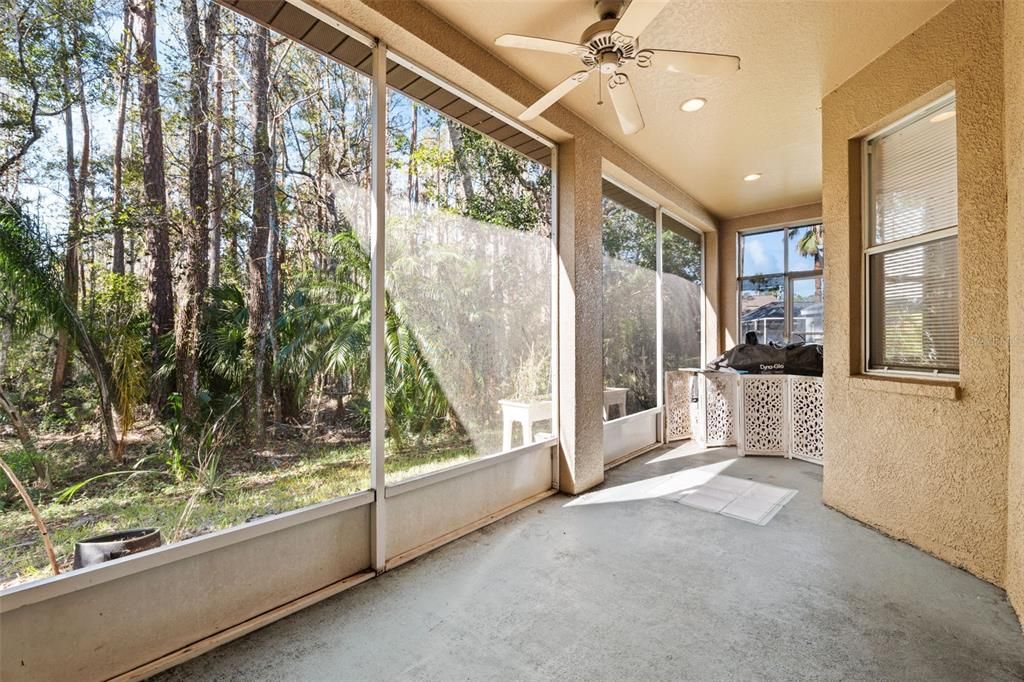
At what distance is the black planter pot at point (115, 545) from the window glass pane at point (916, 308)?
13.4ft

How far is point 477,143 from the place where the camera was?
312 cm

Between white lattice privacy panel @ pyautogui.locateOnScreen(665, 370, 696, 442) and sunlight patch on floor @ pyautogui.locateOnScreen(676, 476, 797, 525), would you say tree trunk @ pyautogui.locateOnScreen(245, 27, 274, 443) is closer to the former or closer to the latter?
sunlight patch on floor @ pyautogui.locateOnScreen(676, 476, 797, 525)

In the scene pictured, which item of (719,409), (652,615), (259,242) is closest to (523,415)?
(652,615)

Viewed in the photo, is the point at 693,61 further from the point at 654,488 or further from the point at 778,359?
the point at 778,359

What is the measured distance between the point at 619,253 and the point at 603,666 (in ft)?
11.8

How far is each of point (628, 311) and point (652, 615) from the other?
3127 millimetres

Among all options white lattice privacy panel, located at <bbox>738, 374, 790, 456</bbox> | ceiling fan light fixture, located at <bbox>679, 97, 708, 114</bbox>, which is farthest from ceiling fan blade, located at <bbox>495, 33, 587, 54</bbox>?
white lattice privacy panel, located at <bbox>738, 374, 790, 456</bbox>

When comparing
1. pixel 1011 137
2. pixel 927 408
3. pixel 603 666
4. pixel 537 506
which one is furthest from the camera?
pixel 537 506

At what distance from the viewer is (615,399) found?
454 centimetres

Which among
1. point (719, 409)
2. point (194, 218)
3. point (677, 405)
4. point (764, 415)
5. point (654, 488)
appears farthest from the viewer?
point (677, 405)

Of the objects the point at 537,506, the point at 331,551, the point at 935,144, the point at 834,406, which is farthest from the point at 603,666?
the point at 935,144

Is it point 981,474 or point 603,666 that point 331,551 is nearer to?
point 603,666

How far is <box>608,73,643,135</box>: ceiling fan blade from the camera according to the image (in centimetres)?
236

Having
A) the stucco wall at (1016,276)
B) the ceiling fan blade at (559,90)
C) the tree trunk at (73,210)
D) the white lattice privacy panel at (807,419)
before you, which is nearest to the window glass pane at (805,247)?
the white lattice privacy panel at (807,419)
